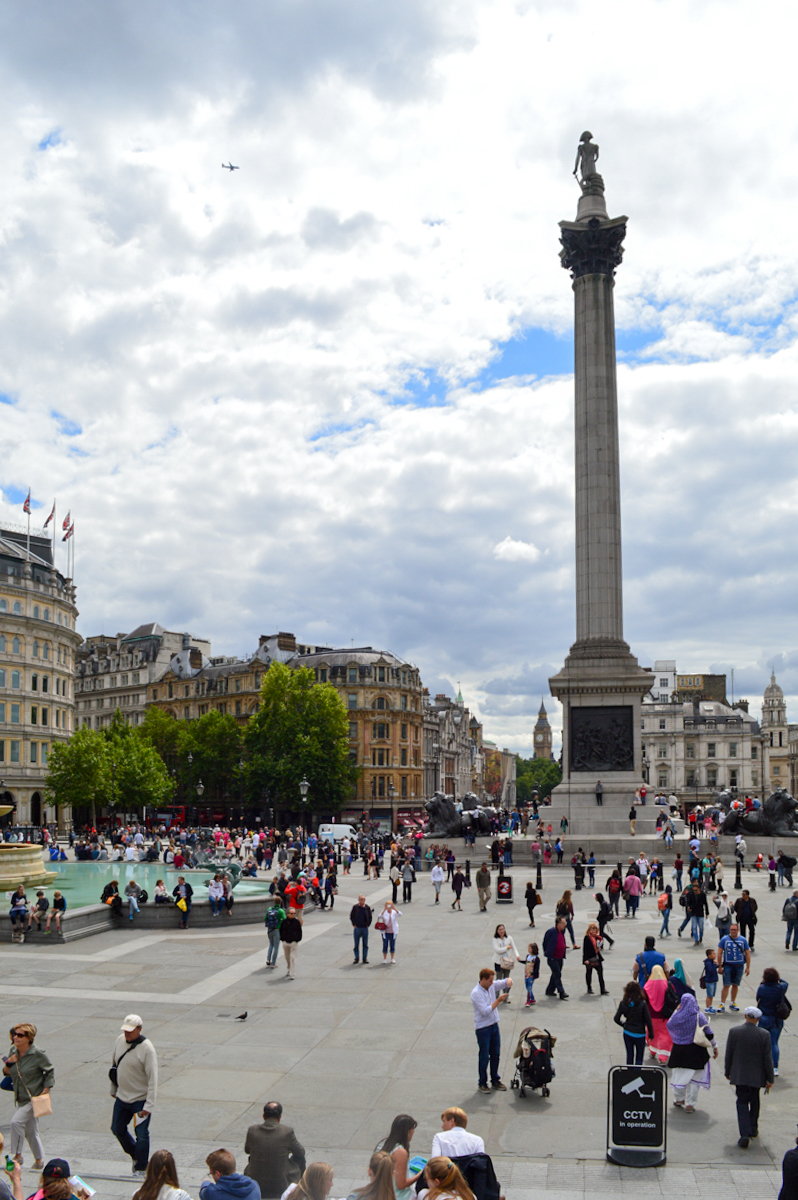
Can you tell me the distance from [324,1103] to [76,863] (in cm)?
3876

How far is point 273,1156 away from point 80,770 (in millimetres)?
66548

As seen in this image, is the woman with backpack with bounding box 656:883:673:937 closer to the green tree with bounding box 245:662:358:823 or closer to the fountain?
the fountain

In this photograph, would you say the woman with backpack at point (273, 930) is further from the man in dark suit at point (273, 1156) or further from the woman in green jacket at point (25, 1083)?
the man in dark suit at point (273, 1156)

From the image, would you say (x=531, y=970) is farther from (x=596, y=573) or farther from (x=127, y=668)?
(x=127, y=668)

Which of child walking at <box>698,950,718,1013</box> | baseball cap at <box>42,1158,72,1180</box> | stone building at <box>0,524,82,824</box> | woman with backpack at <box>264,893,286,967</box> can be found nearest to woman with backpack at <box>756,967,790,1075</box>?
child walking at <box>698,950,718,1013</box>

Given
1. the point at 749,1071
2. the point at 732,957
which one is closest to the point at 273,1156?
the point at 749,1071

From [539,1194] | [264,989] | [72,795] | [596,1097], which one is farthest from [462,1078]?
[72,795]

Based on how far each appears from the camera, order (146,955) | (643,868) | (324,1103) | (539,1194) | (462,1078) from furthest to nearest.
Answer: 1. (643,868)
2. (146,955)
3. (462,1078)
4. (324,1103)
5. (539,1194)

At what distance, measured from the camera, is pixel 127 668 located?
121812mm

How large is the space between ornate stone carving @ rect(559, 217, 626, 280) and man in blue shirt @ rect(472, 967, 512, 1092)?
47487mm

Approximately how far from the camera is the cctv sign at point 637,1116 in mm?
9789

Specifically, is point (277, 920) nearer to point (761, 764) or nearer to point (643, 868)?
point (643, 868)

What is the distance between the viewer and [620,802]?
4650 cm

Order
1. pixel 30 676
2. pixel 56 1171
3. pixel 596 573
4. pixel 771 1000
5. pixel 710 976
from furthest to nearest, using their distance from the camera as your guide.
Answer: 1. pixel 30 676
2. pixel 596 573
3. pixel 710 976
4. pixel 771 1000
5. pixel 56 1171
